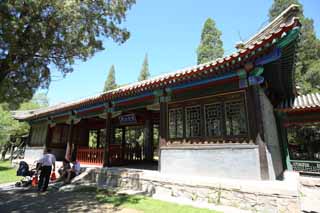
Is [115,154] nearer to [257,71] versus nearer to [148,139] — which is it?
[148,139]

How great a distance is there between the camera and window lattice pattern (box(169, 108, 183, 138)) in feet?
20.3

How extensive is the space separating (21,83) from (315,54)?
23.7m

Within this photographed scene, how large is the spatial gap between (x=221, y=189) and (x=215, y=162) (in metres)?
0.74

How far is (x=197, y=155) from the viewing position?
5.60 metres

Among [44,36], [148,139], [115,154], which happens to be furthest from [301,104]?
[44,36]

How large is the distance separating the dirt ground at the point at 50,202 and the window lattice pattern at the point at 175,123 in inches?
99.0

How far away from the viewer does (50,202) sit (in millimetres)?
5371

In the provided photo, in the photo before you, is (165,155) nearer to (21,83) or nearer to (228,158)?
(228,158)

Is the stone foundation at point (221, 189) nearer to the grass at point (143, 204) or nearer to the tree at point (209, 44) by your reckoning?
the grass at point (143, 204)

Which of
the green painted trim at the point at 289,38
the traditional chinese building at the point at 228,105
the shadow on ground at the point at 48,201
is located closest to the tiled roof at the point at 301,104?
the traditional chinese building at the point at 228,105

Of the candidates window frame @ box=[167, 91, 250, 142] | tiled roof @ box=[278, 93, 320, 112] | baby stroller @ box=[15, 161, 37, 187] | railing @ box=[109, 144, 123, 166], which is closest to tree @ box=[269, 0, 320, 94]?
tiled roof @ box=[278, 93, 320, 112]

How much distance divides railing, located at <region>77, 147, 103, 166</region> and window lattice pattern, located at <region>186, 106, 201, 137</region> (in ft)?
16.0

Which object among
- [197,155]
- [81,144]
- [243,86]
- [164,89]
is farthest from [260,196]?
[81,144]

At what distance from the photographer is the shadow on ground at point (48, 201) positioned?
4766mm
